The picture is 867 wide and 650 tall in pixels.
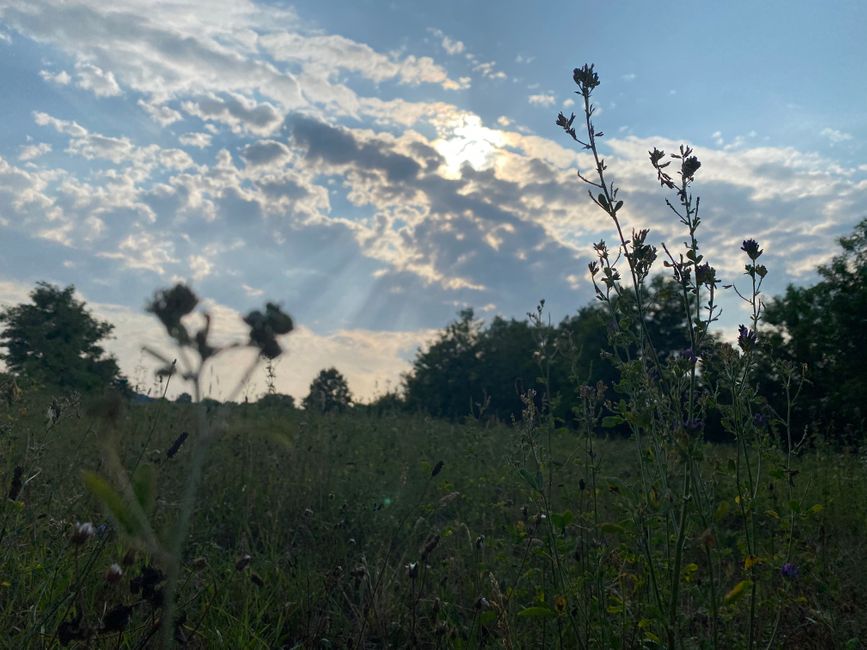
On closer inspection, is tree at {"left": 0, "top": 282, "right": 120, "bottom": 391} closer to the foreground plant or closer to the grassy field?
the grassy field

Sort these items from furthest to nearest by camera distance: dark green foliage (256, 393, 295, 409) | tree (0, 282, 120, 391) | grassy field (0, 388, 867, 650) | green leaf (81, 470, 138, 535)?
tree (0, 282, 120, 391) < dark green foliage (256, 393, 295, 409) < grassy field (0, 388, 867, 650) < green leaf (81, 470, 138, 535)

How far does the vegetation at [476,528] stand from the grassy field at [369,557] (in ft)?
0.06

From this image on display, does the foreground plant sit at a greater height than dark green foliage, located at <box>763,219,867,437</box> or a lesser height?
lesser

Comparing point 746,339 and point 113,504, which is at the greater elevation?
point 746,339

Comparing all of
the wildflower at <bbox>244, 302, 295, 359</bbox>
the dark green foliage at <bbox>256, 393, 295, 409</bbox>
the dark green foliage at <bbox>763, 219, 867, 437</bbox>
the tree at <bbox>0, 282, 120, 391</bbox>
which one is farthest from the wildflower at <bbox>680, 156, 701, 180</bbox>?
the tree at <bbox>0, 282, 120, 391</bbox>

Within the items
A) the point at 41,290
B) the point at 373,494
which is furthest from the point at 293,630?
the point at 41,290

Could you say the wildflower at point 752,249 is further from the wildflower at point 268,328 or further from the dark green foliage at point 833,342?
the dark green foliage at point 833,342

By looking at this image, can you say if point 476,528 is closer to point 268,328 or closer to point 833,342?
point 268,328

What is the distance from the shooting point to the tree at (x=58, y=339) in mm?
29453

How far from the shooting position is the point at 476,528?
5297 mm

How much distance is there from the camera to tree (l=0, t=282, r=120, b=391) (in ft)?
96.6

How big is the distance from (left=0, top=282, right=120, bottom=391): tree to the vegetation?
25799mm

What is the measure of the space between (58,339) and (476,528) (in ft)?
102

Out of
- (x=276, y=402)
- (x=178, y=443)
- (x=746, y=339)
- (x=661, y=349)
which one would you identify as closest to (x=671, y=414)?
(x=746, y=339)
